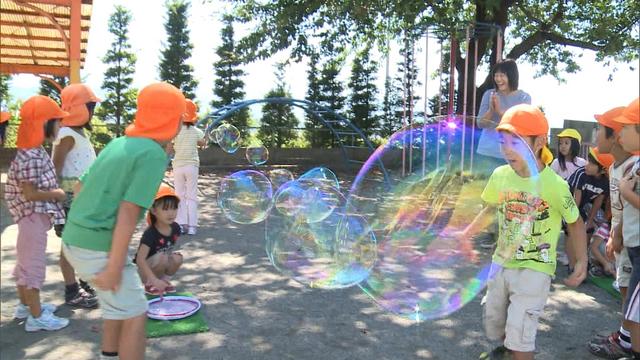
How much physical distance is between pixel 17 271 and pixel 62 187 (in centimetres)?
69

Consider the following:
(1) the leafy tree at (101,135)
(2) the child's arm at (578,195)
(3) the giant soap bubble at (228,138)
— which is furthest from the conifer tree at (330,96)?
(2) the child's arm at (578,195)

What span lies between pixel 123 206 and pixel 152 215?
223 centimetres

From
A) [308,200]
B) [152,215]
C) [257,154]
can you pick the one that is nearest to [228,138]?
[257,154]

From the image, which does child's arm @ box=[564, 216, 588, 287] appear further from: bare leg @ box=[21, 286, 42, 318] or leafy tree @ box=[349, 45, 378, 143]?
leafy tree @ box=[349, 45, 378, 143]

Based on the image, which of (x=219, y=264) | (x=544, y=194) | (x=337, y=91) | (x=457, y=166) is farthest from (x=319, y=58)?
(x=544, y=194)

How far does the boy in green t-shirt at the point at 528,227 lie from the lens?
9.46 feet

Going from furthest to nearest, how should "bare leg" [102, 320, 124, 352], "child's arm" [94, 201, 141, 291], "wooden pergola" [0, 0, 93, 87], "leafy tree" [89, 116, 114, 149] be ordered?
"leafy tree" [89, 116, 114, 149]
"wooden pergola" [0, 0, 93, 87]
"bare leg" [102, 320, 124, 352]
"child's arm" [94, 201, 141, 291]

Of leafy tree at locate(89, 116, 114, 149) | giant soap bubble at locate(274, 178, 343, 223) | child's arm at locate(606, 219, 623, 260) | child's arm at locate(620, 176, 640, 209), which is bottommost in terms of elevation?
child's arm at locate(606, 219, 623, 260)

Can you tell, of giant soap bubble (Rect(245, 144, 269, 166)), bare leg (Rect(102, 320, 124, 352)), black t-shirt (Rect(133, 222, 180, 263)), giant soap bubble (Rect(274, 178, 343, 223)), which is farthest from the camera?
giant soap bubble (Rect(245, 144, 269, 166))

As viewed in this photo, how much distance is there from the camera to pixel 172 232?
185 inches

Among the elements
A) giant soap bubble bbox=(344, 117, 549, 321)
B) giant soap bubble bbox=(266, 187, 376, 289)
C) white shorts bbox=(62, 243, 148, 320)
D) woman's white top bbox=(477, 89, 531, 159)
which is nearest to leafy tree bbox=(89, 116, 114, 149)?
giant soap bubble bbox=(266, 187, 376, 289)

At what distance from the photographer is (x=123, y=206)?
2412 mm

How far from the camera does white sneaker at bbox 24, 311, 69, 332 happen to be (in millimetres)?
3717

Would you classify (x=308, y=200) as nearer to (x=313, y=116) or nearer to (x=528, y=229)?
(x=528, y=229)
